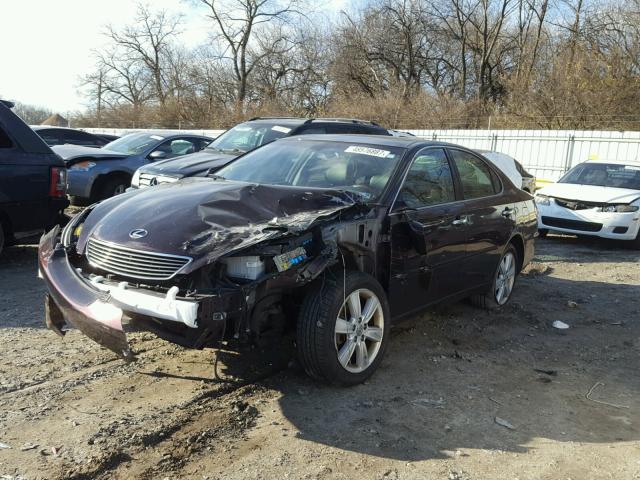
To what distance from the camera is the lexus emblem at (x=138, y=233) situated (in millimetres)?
3500

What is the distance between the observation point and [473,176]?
5.36 metres

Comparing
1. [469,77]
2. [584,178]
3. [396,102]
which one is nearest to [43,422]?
[584,178]

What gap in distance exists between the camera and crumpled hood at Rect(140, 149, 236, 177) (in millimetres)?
8078

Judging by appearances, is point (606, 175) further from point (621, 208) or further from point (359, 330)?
point (359, 330)

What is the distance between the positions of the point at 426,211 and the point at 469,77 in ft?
117

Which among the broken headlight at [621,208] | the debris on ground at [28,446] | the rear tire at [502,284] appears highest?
the broken headlight at [621,208]

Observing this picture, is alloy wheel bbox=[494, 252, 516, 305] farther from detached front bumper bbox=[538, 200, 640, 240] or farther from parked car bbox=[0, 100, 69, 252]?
parked car bbox=[0, 100, 69, 252]

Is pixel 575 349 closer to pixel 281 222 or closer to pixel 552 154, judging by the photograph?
pixel 281 222

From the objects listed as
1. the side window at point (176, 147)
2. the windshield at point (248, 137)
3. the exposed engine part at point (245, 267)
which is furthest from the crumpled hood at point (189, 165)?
the exposed engine part at point (245, 267)

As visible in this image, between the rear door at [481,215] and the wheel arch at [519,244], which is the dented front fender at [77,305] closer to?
the rear door at [481,215]

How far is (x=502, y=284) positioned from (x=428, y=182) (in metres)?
1.86

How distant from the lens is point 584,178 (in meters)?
10.8

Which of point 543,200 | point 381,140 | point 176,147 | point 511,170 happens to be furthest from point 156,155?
point 381,140

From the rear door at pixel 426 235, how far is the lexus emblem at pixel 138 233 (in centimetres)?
170
